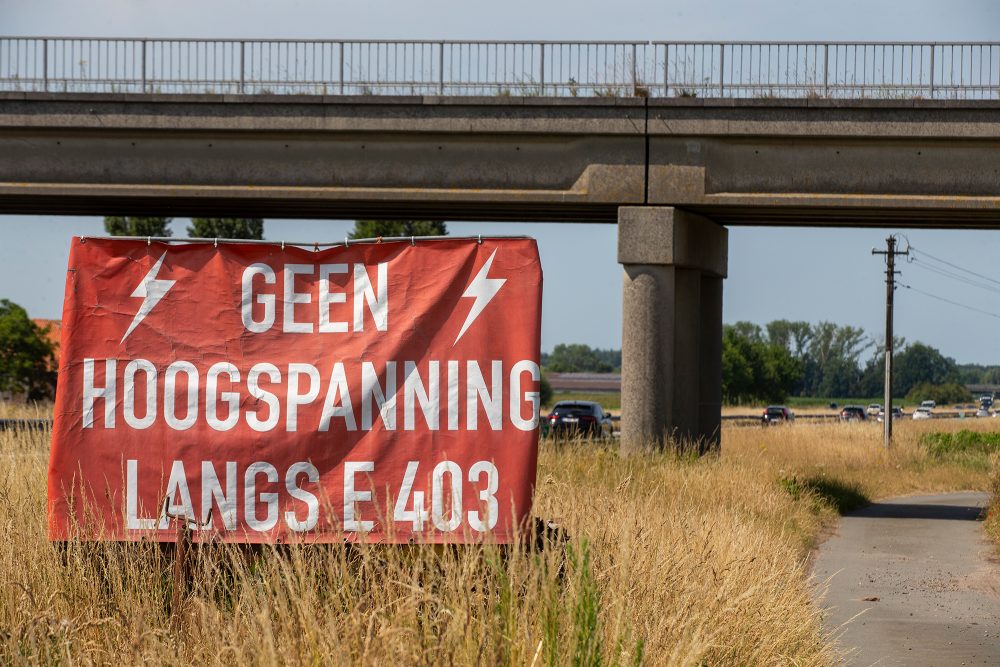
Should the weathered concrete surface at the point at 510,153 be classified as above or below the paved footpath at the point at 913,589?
above

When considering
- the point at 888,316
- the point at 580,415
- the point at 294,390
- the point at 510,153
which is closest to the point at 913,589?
the point at 294,390

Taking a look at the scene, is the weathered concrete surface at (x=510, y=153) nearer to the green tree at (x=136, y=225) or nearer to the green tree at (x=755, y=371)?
the green tree at (x=136, y=225)

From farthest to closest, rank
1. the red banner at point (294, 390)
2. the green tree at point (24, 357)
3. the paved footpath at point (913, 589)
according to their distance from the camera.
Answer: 1. the green tree at point (24, 357)
2. the paved footpath at point (913, 589)
3. the red banner at point (294, 390)

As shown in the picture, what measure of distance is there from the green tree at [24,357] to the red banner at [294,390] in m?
54.0

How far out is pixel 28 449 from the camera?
46.1 ft

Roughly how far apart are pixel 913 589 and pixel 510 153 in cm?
1177

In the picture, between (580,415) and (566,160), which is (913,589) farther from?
(580,415)

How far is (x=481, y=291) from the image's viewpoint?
6.54 metres

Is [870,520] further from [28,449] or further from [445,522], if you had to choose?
[445,522]

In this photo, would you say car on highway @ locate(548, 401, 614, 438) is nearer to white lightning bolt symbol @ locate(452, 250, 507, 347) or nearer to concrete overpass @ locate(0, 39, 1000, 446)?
concrete overpass @ locate(0, 39, 1000, 446)

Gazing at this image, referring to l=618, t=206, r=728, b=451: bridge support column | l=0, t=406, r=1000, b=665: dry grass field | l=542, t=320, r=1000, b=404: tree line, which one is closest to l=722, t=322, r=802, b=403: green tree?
l=542, t=320, r=1000, b=404: tree line

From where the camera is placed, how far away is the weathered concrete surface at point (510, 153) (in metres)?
22.6

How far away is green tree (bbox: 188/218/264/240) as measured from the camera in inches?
2556

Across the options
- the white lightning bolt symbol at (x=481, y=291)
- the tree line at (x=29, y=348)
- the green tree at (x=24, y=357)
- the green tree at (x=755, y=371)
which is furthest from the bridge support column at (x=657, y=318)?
the green tree at (x=755, y=371)
